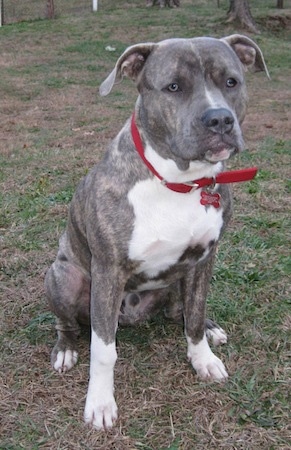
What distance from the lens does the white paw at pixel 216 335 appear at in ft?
9.96

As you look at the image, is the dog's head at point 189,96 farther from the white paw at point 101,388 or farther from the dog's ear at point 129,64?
the white paw at point 101,388

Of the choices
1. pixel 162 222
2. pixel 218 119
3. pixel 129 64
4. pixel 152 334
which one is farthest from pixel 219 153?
pixel 152 334

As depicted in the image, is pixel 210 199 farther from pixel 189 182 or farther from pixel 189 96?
pixel 189 96

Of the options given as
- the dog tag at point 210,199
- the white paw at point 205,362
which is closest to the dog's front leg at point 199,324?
the white paw at point 205,362

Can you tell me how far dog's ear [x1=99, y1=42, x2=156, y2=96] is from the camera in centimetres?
238

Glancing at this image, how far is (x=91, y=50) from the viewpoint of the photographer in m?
13.8

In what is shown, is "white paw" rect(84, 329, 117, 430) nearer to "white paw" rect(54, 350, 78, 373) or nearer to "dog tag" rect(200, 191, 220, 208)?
"white paw" rect(54, 350, 78, 373)

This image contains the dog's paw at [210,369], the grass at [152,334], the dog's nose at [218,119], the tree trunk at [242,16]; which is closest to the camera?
the dog's nose at [218,119]

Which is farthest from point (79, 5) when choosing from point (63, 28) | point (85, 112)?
point (85, 112)

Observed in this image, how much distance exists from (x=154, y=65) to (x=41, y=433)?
1.58m

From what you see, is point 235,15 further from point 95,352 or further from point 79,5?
point 95,352

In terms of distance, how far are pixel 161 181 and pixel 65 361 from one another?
3.46 ft

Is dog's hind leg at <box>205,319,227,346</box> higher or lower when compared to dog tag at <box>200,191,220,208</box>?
lower

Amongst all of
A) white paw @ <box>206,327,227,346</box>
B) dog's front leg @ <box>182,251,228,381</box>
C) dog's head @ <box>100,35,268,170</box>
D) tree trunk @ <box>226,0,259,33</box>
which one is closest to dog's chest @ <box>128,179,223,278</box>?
dog's head @ <box>100,35,268,170</box>
